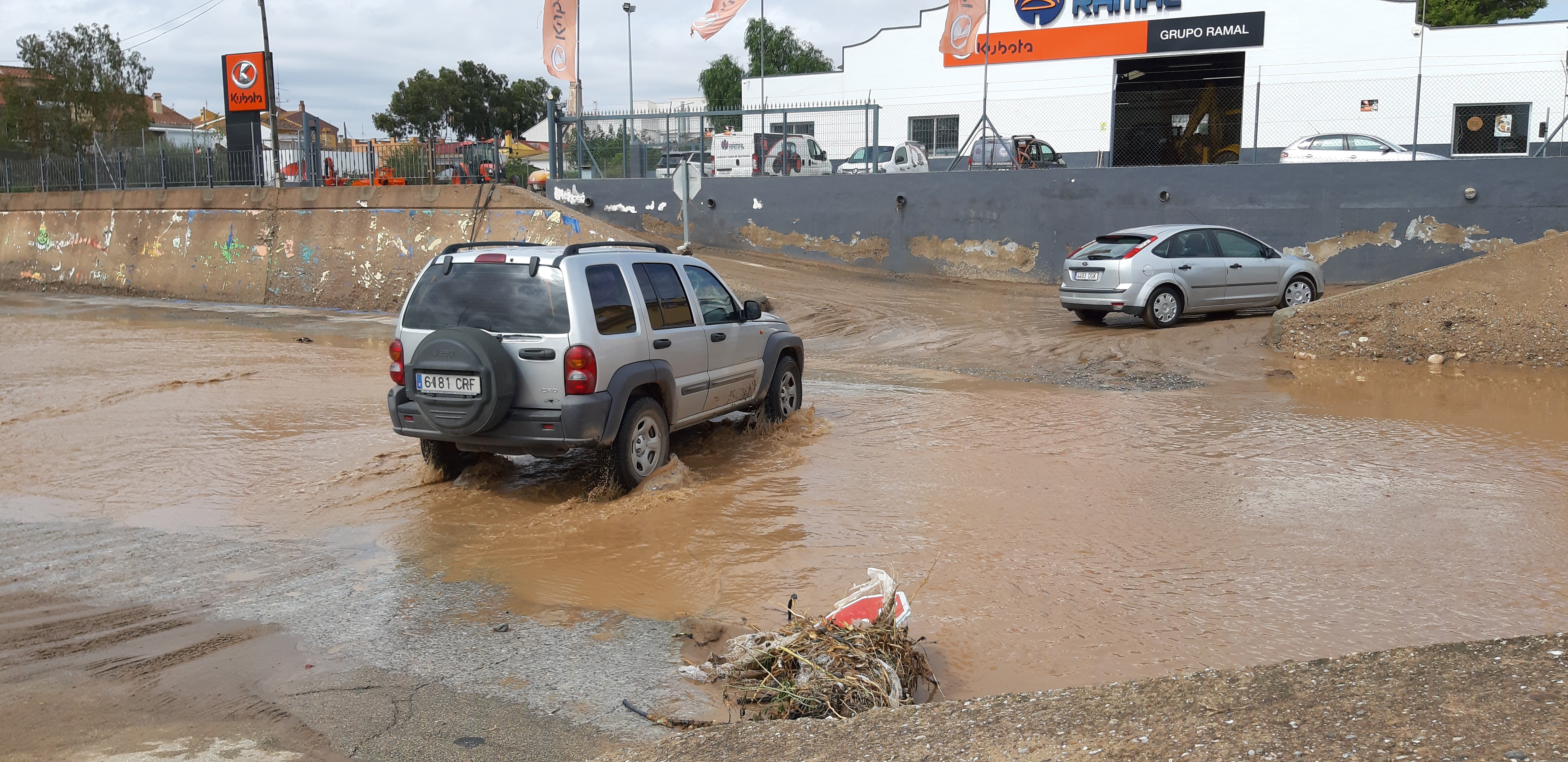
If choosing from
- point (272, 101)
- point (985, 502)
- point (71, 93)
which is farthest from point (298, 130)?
point (985, 502)

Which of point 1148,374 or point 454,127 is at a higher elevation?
point 454,127

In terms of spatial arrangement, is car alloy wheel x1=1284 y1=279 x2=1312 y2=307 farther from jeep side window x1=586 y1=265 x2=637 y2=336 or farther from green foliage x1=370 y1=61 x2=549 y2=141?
green foliage x1=370 y1=61 x2=549 y2=141

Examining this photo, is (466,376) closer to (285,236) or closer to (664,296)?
(664,296)

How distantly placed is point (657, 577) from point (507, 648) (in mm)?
1215

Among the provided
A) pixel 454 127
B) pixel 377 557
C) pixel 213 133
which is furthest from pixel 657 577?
pixel 454 127

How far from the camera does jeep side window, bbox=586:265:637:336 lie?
743 centimetres

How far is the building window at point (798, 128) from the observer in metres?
25.5

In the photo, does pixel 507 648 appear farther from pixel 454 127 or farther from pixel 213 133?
pixel 454 127

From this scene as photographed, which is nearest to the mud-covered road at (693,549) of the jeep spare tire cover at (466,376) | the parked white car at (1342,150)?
the jeep spare tire cover at (466,376)

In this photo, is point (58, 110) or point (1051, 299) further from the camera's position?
point (58, 110)

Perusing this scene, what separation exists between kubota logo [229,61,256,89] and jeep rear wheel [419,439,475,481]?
2636 cm

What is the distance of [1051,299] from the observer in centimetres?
2047

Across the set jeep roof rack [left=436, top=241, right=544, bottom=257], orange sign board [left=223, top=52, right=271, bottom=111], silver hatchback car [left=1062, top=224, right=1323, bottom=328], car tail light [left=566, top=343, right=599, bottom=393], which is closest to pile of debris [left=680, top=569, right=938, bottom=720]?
car tail light [left=566, top=343, right=599, bottom=393]

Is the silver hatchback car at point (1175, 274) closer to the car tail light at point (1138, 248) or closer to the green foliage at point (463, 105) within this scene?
the car tail light at point (1138, 248)
